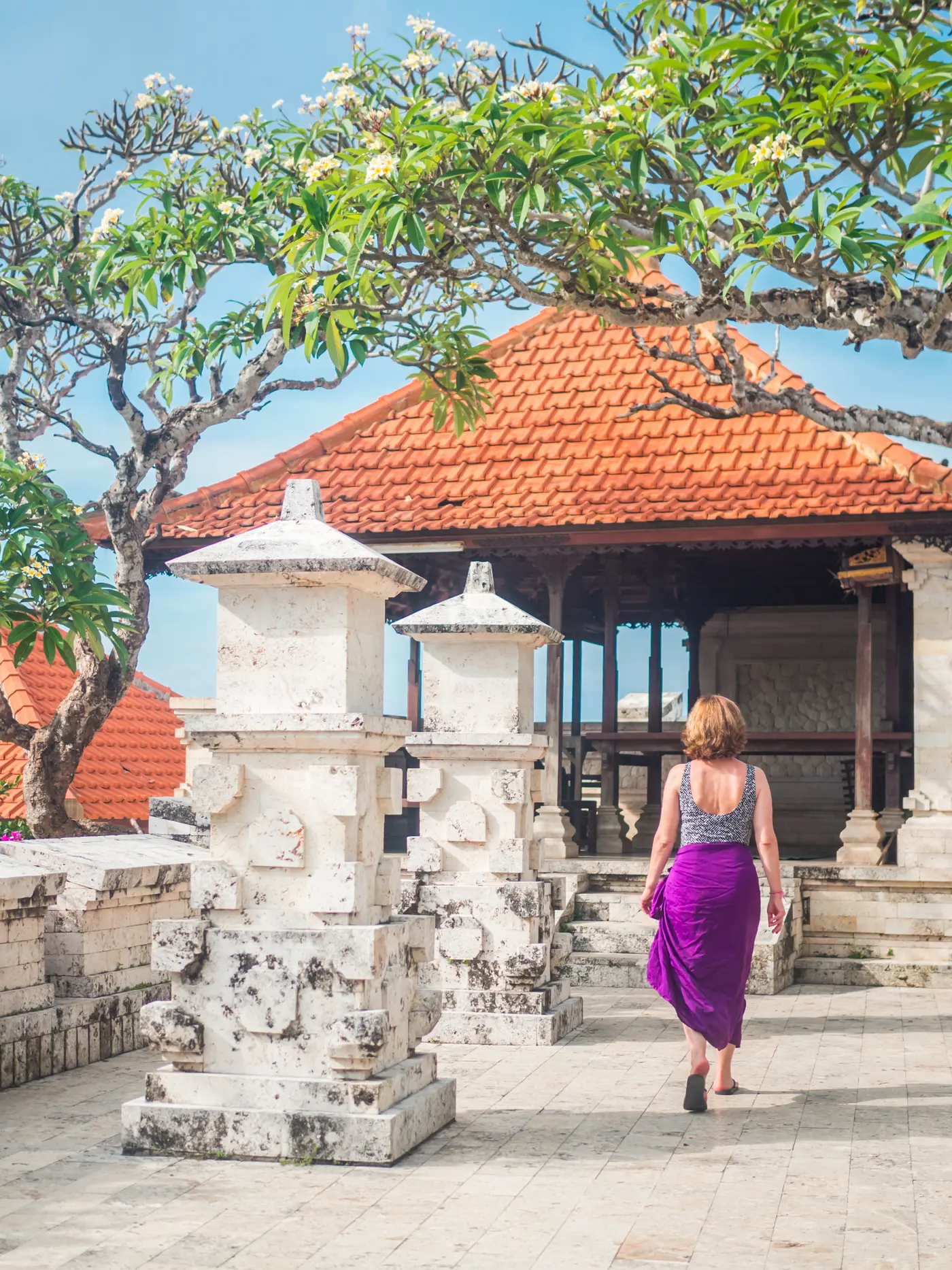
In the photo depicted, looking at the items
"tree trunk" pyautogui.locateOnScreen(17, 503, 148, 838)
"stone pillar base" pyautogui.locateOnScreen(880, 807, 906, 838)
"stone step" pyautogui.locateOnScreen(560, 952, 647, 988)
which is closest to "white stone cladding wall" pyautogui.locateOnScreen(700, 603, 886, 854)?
"stone pillar base" pyautogui.locateOnScreen(880, 807, 906, 838)

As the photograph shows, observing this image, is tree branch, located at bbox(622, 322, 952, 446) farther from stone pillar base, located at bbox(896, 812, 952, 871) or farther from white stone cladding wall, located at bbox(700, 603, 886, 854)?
white stone cladding wall, located at bbox(700, 603, 886, 854)

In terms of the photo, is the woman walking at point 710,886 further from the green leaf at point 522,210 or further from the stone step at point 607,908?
the stone step at point 607,908

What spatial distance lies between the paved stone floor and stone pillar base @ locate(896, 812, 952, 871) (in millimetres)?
4231

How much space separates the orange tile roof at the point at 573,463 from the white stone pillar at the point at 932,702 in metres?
0.69

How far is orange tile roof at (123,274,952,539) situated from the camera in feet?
39.0

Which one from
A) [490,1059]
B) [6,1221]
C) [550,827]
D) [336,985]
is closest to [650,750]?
[550,827]

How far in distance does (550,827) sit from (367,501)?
3443 millimetres

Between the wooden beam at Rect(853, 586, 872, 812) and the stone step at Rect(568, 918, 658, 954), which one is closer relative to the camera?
the stone step at Rect(568, 918, 658, 954)

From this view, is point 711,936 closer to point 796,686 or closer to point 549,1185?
point 549,1185

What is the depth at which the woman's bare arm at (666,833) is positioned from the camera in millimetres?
6371

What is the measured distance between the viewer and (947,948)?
1129cm

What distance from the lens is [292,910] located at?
5.64 metres

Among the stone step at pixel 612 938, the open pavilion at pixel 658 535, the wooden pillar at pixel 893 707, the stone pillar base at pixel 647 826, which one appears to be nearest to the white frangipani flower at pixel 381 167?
the open pavilion at pixel 658 535

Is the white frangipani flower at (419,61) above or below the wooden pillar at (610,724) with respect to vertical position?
above
